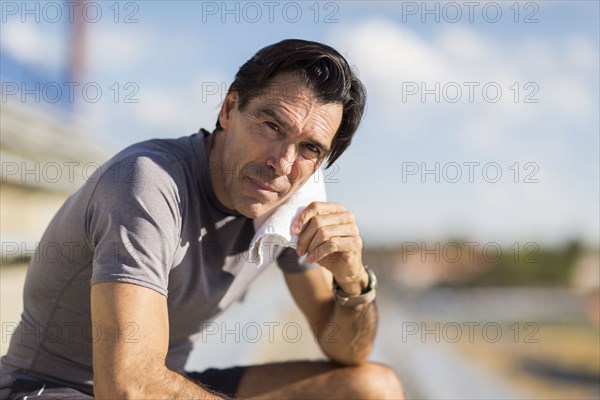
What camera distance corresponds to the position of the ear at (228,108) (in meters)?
2.71

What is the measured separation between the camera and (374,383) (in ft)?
9.80

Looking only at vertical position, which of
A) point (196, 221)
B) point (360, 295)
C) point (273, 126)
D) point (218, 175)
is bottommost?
point (360, 295)

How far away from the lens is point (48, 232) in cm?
257

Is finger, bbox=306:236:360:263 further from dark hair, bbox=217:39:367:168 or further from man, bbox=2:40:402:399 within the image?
dark hair, bbox=217:39:367:168

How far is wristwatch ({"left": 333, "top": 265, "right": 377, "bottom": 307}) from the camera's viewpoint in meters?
3.03

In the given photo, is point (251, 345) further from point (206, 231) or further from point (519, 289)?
point (519, 289)

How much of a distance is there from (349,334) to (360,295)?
0.52 feet

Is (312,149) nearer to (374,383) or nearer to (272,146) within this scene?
(272,146)

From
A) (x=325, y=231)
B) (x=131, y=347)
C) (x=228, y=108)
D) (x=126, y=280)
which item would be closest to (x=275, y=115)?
(x=228, y=108)

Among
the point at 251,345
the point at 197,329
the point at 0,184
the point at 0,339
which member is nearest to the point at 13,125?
the point at 0,184

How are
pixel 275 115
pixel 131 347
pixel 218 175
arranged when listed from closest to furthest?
pixel 131 347 → pixel 275 115 → pixel 218 175

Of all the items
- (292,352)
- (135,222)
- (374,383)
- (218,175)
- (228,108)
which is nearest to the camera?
(135,222)

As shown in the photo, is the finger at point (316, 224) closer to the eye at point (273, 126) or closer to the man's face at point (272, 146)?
the man's face at point (272, 146)

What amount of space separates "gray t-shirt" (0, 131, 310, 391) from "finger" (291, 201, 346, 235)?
241 millimetres
